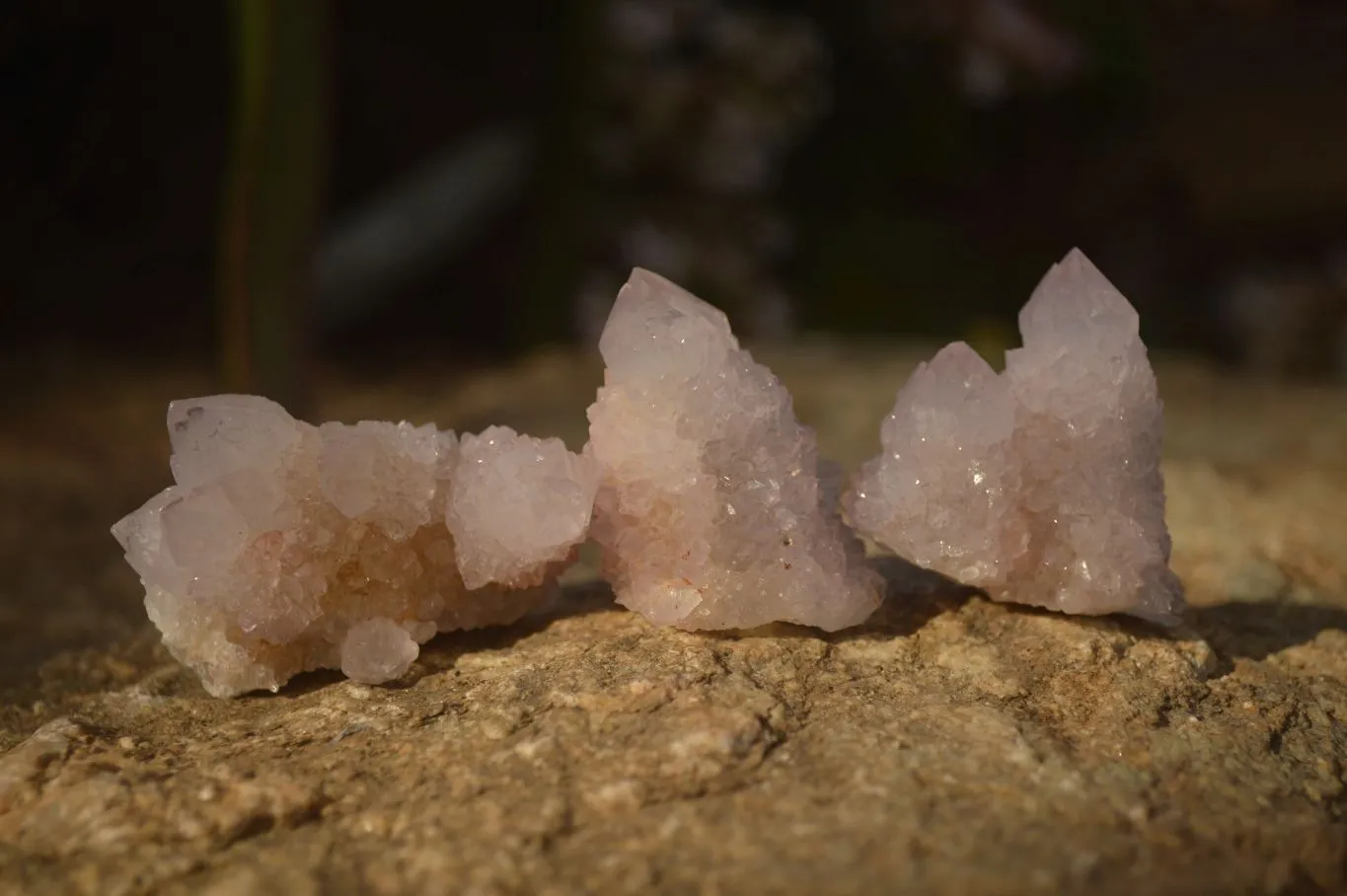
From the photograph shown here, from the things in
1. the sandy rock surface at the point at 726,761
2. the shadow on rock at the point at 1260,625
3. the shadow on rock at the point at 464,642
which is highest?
the shadow on rock at the point at 464,642

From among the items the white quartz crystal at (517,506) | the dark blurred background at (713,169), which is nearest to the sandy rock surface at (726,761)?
the white quartz crystal at (517,506)

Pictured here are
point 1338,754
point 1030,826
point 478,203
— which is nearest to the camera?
point 1030,826

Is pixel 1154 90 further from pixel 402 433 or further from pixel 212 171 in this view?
pixel 402 433

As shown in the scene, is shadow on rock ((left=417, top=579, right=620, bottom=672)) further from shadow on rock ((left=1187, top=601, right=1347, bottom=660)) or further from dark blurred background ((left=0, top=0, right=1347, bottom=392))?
dark blurred background ((left=0, top=0, right=1347, bottom=392))

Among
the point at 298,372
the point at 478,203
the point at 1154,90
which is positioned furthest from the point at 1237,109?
the point at 298,372

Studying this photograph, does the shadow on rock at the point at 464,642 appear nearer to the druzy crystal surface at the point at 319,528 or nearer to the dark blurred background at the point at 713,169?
the druzy crystal surface at the point at 319,528

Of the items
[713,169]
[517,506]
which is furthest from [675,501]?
[713,169]
